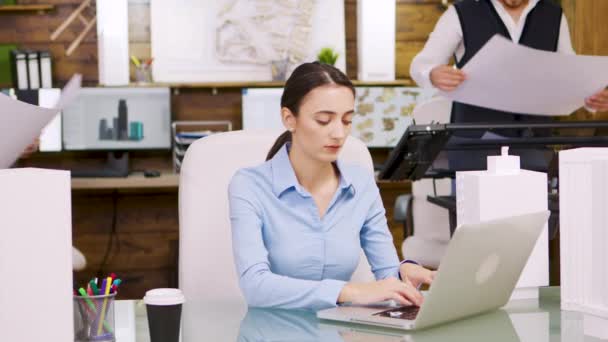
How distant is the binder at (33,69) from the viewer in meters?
4.62

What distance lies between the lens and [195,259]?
1.78m

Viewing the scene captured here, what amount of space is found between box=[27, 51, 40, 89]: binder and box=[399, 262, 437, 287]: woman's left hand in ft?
11.2

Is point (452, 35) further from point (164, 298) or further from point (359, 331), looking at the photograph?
point (164, 298)

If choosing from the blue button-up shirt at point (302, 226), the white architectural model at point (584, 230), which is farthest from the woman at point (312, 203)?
the white architectural model at point (584, 230)

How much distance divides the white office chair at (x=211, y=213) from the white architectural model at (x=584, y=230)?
628 millimetres

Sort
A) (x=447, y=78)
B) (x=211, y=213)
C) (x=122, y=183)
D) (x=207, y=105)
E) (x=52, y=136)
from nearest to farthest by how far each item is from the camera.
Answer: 1. (x=211, y=213)
2. (x=447, y=78)
3. (x=122, y=183)
4. (x=52, y=136)
5. (x=207, y=105)

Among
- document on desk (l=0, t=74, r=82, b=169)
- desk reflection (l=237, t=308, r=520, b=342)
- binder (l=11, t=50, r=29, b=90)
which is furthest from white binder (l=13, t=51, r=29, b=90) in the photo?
desk reflection (l=237, t=308, r=520, b=342)

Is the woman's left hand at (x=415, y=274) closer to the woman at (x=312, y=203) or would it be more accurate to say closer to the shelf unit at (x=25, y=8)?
the woman at (x=312, y=203)

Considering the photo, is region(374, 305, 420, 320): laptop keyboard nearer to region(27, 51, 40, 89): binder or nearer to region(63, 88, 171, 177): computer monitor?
region(63, 88, 171, 177): computer monitor

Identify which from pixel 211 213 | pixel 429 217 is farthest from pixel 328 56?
pixel 211 213

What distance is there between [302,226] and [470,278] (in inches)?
19.5

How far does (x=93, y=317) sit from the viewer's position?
1.19 metres

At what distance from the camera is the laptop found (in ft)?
3.95

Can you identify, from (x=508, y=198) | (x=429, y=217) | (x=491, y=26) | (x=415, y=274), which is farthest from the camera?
(x=429, y=217)
